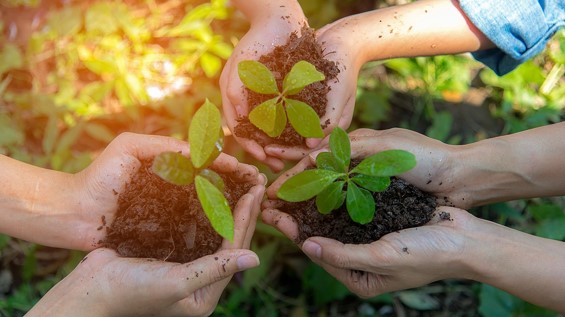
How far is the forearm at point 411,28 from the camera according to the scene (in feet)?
5.65

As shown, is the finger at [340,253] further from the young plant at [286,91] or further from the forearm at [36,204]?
the forearm at [36,204]

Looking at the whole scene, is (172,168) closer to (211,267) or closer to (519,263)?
(211,267)

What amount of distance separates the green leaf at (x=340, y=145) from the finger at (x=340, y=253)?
195 millimetres

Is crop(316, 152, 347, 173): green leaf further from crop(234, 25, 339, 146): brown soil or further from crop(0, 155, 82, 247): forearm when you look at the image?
crop(0, 155, 82, 247): forearm

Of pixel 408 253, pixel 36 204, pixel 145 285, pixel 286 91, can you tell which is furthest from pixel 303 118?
pixel 36 204

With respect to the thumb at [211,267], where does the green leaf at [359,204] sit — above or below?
above

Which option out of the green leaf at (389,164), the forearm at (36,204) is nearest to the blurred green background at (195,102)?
the forearm at (36,204)

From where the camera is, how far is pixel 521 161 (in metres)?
1.54

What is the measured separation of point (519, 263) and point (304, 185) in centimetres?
53

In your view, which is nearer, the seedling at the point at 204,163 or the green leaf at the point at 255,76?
the seedling at the point at 204,163

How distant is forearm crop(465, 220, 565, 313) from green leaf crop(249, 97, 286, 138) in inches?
20.5

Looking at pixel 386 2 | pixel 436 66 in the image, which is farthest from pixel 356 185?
pixel 386 2

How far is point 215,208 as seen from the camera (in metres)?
1.14

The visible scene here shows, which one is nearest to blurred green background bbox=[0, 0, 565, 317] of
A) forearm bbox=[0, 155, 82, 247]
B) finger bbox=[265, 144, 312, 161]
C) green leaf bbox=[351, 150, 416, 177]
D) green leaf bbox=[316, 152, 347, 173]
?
finger bbox=[265, 144, 312, 161]
